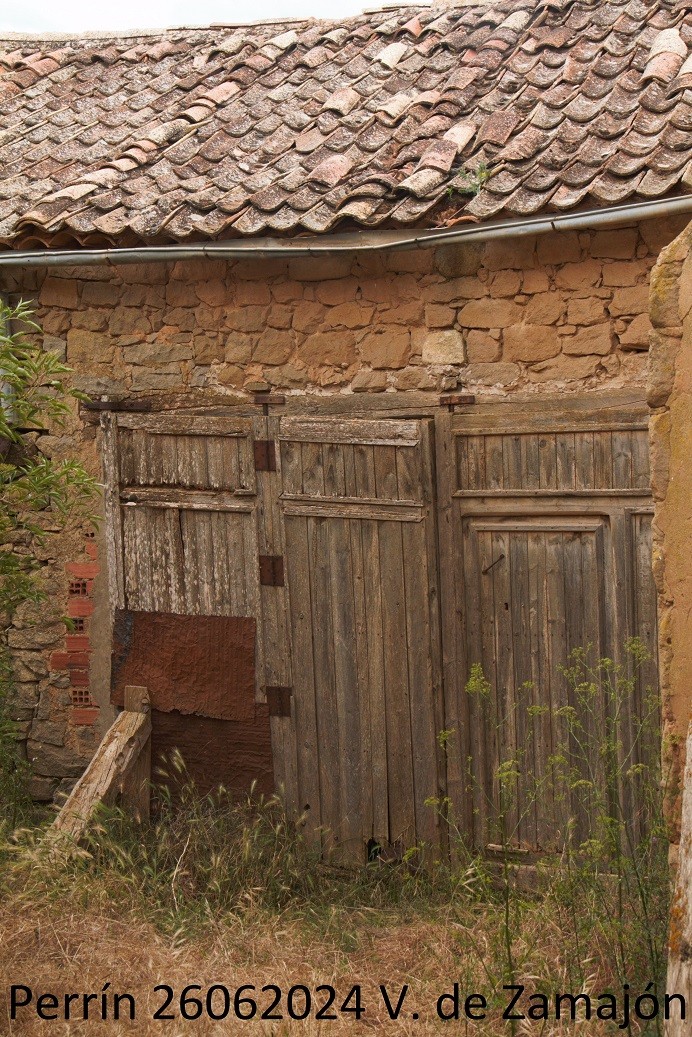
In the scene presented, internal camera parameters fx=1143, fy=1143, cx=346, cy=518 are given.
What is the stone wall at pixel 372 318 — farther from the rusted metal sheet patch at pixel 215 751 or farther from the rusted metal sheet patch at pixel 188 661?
the rusted metal sheet patch at pixel 215 751

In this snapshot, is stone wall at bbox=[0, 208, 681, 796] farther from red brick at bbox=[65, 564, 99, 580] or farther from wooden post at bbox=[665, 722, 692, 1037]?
wooden post at bbox=[665, 722, 692, 1037]

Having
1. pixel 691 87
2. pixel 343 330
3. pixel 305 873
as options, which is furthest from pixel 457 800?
pixel 691 87

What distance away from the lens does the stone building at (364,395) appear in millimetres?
4738

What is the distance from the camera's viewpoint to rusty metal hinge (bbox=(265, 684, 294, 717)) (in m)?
5.49

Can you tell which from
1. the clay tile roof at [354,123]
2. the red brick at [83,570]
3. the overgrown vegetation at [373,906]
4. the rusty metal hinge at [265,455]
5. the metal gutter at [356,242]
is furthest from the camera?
the red brick at [83,570]

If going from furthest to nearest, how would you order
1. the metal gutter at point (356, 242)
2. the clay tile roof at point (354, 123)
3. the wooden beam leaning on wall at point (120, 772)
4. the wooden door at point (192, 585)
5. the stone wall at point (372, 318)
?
the wooden door at point (192, 585), the wooden beam leaning on wall at point (120, 772), the clay tile roof at point (354, 123), the stone wall at point (372, 318), the metal gutter at point (356, 242)

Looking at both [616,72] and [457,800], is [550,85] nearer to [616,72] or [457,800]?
[616,72]

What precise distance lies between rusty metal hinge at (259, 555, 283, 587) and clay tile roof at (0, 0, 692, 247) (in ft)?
4.97

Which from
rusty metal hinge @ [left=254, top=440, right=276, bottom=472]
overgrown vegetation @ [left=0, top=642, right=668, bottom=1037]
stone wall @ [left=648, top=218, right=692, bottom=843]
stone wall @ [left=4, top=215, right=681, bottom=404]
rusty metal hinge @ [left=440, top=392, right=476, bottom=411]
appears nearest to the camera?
stone wall @ [left=648, top=218, right=692, bottom=843]

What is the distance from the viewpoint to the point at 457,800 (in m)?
5.11

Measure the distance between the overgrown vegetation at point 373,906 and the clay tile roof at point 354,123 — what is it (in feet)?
6.76

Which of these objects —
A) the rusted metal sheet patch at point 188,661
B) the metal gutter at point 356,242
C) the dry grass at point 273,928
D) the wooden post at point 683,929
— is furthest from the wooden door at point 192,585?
the wooden post at point 683,929

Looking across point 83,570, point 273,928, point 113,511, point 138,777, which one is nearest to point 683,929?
point 273,928

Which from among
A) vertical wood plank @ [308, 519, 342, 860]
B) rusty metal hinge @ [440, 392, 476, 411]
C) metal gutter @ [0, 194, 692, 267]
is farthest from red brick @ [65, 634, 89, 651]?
rusty metal hinge @ [440, 392, 476, 411]
